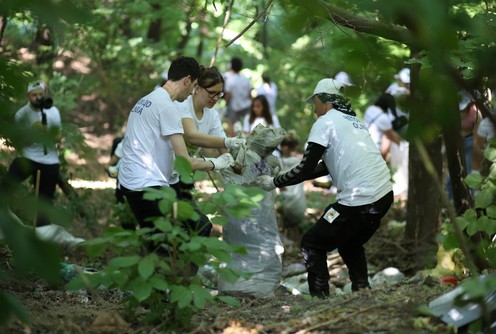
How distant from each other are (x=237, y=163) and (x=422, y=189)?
10.9ft

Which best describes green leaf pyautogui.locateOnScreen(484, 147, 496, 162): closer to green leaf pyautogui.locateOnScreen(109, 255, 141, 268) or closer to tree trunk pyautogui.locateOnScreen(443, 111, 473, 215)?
tree trunk pyautogui.locateOnScreen(443, 111, 473, 215)

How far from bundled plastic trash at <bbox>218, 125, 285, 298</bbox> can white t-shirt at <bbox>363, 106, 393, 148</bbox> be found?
17.2 ft

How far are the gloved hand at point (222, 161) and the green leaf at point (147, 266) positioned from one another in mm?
2235

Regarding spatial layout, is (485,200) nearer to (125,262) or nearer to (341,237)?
(341,237)

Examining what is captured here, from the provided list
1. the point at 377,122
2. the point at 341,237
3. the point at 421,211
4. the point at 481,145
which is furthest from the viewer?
the point at 377,122

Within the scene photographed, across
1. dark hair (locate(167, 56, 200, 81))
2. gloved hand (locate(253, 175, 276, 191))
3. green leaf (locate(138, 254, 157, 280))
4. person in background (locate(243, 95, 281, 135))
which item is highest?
dark hair (locate(167, 56, 200, 81))

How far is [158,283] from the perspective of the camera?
14.3ft

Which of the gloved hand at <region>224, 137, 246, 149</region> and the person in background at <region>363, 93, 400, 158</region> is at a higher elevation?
the gloved hand at <region>224, 137, 246, 149</region>

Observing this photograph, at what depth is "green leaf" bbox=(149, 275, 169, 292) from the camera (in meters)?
4.35

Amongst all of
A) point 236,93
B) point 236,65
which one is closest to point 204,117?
point 236,65

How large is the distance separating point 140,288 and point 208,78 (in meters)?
3.04

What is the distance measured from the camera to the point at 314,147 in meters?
6.31

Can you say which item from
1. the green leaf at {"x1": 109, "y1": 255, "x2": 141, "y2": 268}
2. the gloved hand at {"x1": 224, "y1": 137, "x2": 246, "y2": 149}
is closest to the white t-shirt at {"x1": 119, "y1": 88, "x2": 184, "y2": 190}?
the gloved hand at {"x1": 224, "y1": 137, "x2": 246, "y2": 149}

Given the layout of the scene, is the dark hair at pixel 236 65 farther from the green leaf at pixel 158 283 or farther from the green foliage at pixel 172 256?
the green leaf at pixel 158 283
